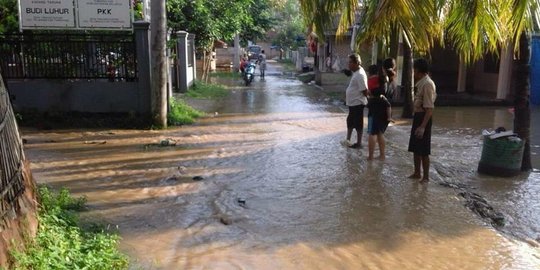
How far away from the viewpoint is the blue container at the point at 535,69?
51.8 ft

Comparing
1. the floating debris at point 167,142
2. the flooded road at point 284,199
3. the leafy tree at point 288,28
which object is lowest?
the flooded road at point 284,199

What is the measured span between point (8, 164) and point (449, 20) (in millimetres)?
5269

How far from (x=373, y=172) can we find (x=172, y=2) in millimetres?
10721

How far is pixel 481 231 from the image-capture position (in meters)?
5.17

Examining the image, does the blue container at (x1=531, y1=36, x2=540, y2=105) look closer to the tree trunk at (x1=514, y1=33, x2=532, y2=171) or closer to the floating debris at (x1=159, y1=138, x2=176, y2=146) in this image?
the tree trunk at (x1=514, y1=33, x2=532, y2=171)

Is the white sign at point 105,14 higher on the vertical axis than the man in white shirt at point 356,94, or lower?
higher

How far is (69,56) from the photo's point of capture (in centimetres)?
1066

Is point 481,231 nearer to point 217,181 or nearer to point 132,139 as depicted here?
point 217,181

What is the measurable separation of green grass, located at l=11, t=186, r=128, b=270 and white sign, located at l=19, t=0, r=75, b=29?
6495 millimetres

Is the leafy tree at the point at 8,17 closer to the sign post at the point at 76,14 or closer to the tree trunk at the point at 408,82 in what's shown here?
the sign post at the point at 76,14

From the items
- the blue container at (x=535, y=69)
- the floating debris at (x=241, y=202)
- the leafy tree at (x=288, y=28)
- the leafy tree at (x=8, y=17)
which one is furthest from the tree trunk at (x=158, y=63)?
the leafy tree at (x=288, y=28)

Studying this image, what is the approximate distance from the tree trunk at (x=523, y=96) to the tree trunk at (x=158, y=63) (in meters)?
6.43

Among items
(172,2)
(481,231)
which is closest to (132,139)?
(481,231)

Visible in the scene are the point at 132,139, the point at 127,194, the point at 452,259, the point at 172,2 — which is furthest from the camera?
the point at 172,2
